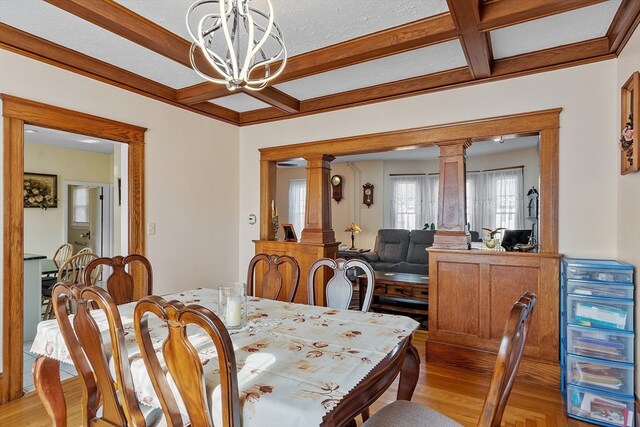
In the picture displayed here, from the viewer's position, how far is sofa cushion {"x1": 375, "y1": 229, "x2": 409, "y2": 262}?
680 centimetres

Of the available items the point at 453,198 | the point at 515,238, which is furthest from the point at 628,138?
the point at 515,238

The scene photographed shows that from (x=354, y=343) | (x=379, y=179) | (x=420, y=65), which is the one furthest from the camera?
(x=379, y=179)

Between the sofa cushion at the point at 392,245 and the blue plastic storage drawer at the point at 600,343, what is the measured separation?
437cm

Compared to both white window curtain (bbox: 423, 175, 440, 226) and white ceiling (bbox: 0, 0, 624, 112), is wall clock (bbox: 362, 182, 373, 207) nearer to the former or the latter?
white window curtain (bbox: 423, 175, 440, 226)

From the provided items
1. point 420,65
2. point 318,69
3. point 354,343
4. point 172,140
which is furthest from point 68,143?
point 354,343

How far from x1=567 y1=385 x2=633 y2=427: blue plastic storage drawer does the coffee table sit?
6.29ft

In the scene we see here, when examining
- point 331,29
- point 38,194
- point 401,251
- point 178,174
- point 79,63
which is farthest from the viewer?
point 401,251

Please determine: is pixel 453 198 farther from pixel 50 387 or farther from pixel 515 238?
pixel 50 387

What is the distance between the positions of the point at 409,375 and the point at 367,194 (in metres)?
6.32

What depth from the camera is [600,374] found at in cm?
229

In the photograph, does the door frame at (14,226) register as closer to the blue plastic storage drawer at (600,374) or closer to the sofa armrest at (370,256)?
the blue plastic storage drawer at (600,374)

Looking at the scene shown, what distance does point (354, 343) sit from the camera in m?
1.57

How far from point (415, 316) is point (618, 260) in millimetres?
2464

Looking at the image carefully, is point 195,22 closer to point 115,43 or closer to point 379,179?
point 115,43
